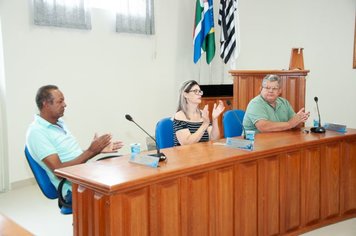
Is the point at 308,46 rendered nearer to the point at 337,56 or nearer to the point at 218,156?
the point at 337,56

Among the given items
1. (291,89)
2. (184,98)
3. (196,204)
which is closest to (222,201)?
(196,204)

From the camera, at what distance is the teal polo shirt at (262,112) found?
3455 mm

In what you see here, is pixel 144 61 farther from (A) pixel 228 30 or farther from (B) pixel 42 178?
(B) pixel 42 178

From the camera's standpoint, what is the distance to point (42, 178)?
8.42ft

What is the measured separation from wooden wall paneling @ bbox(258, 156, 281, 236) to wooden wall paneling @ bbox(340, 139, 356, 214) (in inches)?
30.9

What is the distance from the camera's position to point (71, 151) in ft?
9.19

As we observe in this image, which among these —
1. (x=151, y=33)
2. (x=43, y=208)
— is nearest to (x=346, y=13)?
(x=151, y=33)

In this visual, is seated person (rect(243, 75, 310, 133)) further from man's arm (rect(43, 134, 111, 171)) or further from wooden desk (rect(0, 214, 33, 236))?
wooden desk (rect(0, 214, 33, 236))

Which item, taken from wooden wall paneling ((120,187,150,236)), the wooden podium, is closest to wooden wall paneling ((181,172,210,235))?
wooden wall paneling ((120,187,150,236))

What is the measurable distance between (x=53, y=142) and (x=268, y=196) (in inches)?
58.5

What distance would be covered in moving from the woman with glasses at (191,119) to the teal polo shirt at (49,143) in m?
0.77

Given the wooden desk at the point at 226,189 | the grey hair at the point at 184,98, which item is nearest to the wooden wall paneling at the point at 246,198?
the wooden desk at the point at 226,189

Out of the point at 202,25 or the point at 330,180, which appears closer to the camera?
the point at 330,180

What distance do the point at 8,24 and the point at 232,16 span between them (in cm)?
295
